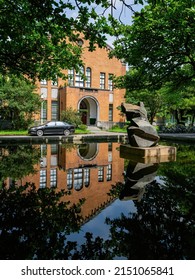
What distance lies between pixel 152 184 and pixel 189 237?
9.61 ft

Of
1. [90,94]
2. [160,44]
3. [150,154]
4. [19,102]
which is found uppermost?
[160,44]

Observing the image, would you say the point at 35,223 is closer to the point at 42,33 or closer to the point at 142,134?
the point at 42,33

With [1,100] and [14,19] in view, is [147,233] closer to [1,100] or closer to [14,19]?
[14,19]

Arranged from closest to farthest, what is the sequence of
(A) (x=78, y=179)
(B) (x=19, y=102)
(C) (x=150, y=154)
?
(A) (x=78, y=179) < (C) (x=150, y=154) < (B) (x=19, y=102)

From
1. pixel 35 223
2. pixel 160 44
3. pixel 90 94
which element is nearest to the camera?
pixel 35 223

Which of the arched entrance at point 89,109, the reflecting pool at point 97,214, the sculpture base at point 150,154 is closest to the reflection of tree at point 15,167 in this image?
the reflecting pool at point 97,214

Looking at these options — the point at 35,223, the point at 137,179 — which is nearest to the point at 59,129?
the point at 137,179

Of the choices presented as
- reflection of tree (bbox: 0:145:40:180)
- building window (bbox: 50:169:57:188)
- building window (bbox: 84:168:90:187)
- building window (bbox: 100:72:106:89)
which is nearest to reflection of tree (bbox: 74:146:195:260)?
building window (bbox: 84:168:90:187)

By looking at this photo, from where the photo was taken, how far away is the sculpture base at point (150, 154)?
33.4 feet

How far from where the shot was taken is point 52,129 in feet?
76.7

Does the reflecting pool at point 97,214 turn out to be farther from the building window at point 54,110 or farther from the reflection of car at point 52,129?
the building window at point 54,110

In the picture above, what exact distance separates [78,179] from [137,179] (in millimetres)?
1726

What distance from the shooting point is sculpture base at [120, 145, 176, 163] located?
33.4 feet

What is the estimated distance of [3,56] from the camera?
11383mm
